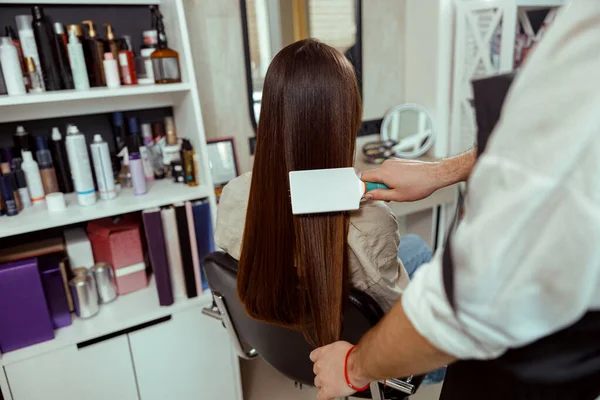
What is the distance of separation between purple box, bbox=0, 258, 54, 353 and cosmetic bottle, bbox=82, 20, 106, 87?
0.59 meters

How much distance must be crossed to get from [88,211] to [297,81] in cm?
82

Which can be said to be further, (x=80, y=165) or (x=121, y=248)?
(x=121, y=248)

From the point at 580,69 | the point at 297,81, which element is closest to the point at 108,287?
the point at 297,81

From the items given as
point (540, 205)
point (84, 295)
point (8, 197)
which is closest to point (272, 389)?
point (84, 295)

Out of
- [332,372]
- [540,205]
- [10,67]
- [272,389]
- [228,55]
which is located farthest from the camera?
[272,389]

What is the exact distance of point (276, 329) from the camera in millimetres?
989

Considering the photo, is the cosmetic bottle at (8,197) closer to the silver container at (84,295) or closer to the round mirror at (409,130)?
the silver container at (84,295)

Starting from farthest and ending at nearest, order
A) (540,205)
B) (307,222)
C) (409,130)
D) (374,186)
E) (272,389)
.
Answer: (409,130)
(272,389)
(374,186)
(307,222)
(540,205)

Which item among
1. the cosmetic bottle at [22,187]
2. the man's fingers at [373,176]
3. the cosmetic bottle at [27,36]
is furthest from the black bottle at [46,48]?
the man's fingers at [373,176]

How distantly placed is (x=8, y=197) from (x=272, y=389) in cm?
124

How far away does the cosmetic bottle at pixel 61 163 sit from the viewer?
1.43 m

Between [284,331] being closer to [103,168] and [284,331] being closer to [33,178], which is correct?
[103,168]

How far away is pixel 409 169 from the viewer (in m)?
1.04

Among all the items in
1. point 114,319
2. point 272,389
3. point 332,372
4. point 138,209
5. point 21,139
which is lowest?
point 272,389
